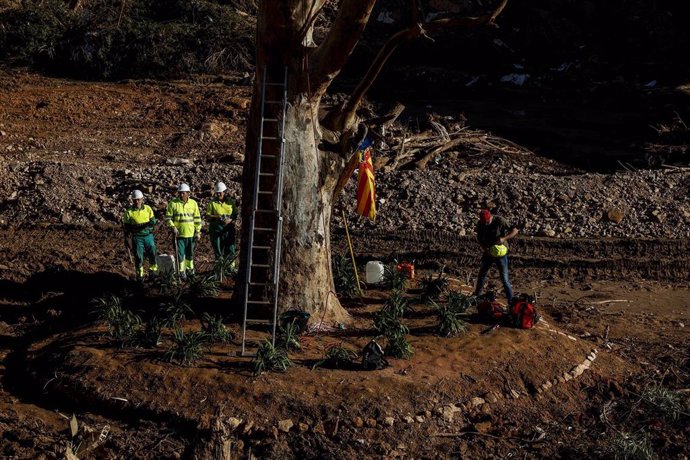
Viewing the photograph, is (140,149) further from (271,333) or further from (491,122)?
(271,333)

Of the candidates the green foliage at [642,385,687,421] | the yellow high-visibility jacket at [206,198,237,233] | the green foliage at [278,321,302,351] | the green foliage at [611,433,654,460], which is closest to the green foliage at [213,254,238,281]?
the yellow high-visibility jacket at [206,198,237,233]

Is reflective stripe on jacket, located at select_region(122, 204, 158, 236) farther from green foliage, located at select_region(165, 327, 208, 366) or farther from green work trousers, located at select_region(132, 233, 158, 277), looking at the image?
green foliage, located at select_region(165, 327, 208, 366)

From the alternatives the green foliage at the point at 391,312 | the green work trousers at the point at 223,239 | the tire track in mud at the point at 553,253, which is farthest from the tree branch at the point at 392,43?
the tire track in mud at the point at 553,253

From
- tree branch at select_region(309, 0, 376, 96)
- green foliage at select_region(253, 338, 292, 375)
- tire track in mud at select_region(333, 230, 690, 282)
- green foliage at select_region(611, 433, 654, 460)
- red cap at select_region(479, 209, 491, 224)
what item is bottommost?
green foliage at select_region(611, 433, 654, 460)

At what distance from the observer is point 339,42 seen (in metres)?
11.6

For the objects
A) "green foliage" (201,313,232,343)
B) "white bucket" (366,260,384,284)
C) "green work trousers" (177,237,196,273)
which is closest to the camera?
"green foliage" (201,313,232,343)

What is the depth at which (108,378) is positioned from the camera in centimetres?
1118

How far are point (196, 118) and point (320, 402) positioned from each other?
51.5 ft

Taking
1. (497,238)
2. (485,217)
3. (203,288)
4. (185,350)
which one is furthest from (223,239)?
(185,350)

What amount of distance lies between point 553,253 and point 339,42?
750cm

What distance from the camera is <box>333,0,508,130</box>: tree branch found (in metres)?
11.1

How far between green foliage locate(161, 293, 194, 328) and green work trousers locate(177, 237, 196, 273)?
2753 mm

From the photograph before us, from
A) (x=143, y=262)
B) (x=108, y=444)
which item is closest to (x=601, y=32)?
(x=143, y=262)

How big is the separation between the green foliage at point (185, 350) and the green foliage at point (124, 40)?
58.3 feet
